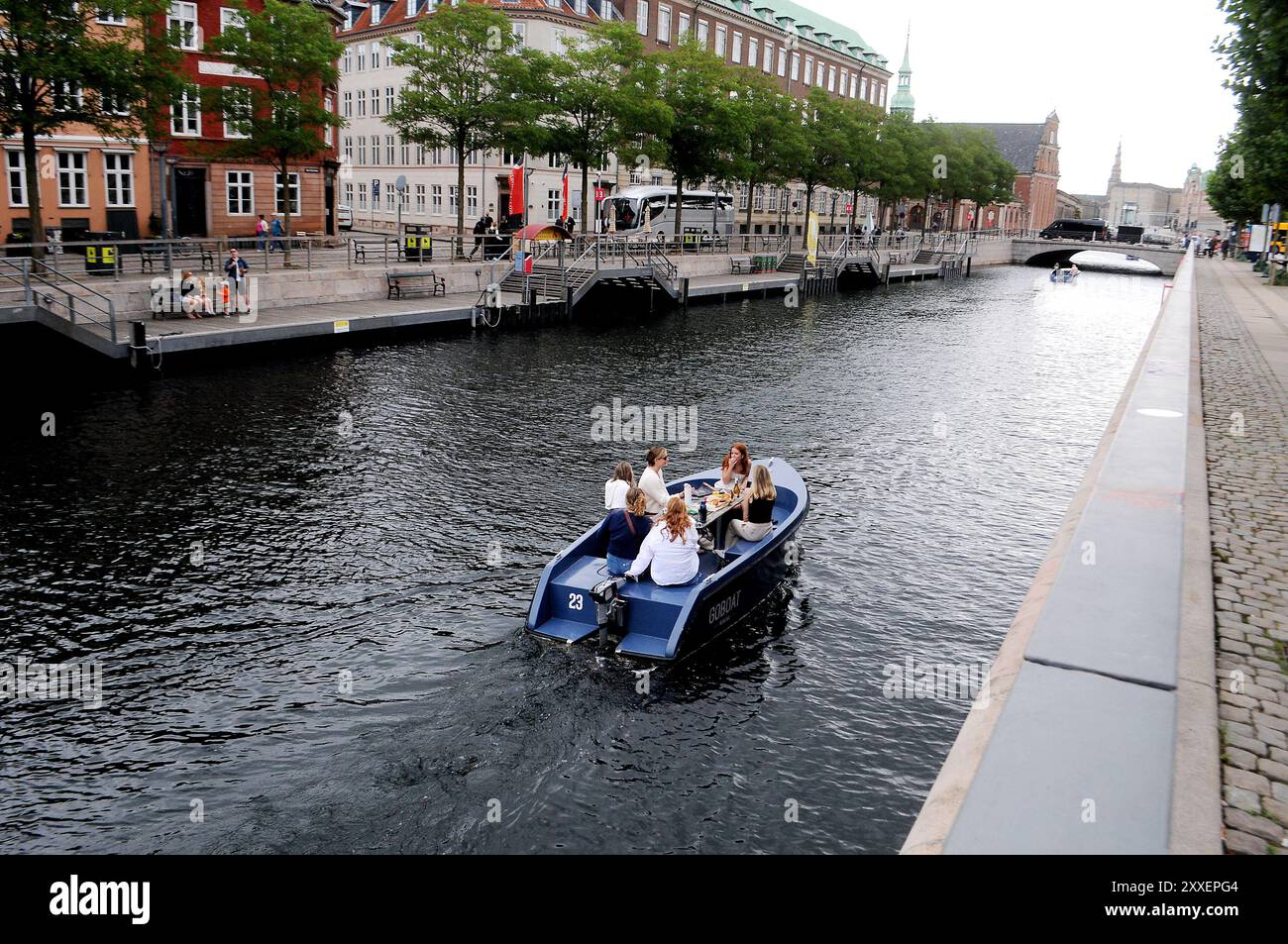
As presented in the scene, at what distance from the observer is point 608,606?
12.8 metres

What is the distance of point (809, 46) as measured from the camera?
102 meters

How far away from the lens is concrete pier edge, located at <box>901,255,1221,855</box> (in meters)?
7.03

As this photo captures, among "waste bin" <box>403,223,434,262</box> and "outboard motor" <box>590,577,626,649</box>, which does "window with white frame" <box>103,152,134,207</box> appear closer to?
"waste bin" <box>403,223,434,262</box>

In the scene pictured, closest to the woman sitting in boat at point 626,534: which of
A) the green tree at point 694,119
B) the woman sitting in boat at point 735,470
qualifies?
the woman sitting in boat at point 735,470

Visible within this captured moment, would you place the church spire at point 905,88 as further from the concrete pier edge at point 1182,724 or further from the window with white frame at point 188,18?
the concrete pier edge at point 1182,724

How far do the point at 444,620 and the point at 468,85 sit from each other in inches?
1554

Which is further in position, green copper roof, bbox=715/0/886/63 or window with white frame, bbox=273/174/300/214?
green copper roof, bbox=715/0/886/63

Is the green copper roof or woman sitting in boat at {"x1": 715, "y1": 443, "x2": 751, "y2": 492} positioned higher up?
the green copper roof

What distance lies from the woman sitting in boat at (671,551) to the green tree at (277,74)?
29.8 meters

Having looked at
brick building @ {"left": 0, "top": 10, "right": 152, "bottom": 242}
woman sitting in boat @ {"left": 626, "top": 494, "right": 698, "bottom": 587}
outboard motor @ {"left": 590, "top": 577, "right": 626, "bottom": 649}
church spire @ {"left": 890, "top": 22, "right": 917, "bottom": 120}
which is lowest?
outboard motor @ {"left": 590, "top": 577, "right": 626, "bottom": 649}

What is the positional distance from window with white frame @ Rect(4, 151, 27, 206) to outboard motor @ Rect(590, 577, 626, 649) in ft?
135

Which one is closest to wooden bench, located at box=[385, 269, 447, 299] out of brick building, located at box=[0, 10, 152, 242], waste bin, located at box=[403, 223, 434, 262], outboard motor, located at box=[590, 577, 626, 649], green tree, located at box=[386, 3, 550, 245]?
waste bin, located at box=[403, 223, 434, 262]

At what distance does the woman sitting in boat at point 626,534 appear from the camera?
13.5 meters
